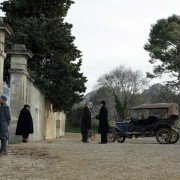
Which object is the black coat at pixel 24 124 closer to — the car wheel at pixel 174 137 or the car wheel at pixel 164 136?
the car wheel at pixel 164 136

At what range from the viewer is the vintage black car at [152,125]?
21625 mm

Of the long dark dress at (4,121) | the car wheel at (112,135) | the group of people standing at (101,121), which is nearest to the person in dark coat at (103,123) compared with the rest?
the group of people standing at (101,121)

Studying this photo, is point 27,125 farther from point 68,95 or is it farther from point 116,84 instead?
point 116,84

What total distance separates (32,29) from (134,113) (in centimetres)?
810

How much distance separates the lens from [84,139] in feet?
67.4

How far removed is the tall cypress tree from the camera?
2750cm

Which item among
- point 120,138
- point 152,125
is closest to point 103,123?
point 152,125

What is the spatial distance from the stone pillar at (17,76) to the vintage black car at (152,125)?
17.1 ft

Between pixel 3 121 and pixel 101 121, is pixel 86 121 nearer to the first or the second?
pixel 101 121

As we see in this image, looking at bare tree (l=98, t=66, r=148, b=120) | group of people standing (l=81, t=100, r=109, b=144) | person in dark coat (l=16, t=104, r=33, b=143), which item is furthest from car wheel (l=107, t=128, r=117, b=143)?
bare tree (l=98, t=66, r=148, b=120)

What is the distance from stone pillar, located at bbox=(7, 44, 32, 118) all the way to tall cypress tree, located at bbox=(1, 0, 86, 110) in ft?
21.9

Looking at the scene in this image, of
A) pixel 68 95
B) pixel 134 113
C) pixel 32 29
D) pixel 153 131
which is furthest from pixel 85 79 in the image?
pixel 153 131

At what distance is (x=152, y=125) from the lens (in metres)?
22.1

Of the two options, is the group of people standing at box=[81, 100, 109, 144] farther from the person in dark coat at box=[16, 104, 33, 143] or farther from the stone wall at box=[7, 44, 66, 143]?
the stone wall at box=[7, 44, 66, 143]
